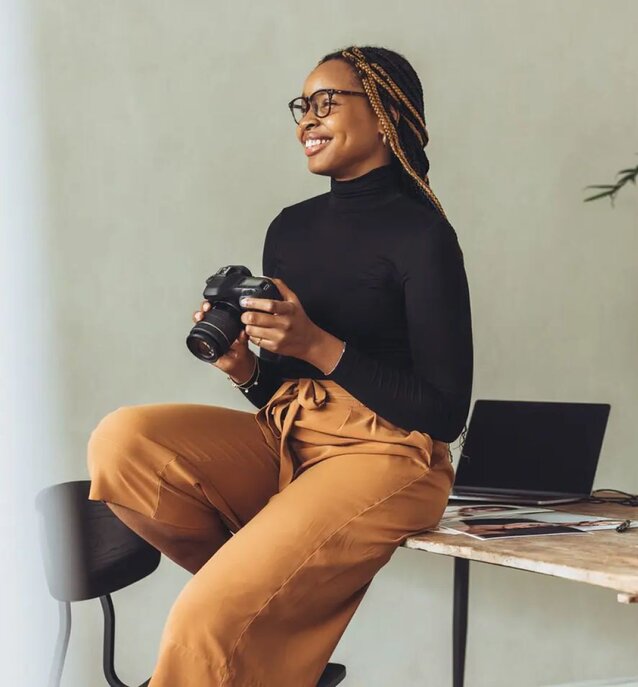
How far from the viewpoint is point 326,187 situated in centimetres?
178

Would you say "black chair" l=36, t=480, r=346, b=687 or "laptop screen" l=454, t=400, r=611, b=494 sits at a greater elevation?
"laptop screen" l=454, t=400, r=611, b=494

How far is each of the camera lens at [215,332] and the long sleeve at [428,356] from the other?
12 centimetres

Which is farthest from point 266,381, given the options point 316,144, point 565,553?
point 565,553

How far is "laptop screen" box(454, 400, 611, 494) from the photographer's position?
5.01ft

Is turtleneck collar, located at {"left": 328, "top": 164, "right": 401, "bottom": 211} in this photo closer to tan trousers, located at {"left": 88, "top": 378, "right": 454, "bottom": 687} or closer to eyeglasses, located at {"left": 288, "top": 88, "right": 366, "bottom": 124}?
eyeglasses, located at {"left": 288, "top": 88, "right": 366, "bottom": 124}

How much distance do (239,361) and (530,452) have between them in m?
0.63

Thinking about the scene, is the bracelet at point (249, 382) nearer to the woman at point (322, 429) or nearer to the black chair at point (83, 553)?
the woman at point (322, 429)

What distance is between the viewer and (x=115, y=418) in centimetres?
107

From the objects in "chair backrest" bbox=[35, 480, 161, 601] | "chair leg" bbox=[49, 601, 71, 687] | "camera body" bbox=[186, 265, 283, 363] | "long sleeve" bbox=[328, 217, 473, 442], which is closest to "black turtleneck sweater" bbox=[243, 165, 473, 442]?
"long sleeve" bbox=[328, 217, 473, 442]

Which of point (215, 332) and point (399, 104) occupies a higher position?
point (399, 104)

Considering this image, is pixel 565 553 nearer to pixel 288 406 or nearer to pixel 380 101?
pixel 288 406

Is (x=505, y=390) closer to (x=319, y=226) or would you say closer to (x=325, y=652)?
(x=319, y=226)

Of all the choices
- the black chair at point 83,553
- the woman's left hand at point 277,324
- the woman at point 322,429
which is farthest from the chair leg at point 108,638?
the woman's left hand at point 277,324

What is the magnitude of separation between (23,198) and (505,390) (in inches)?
37.2
